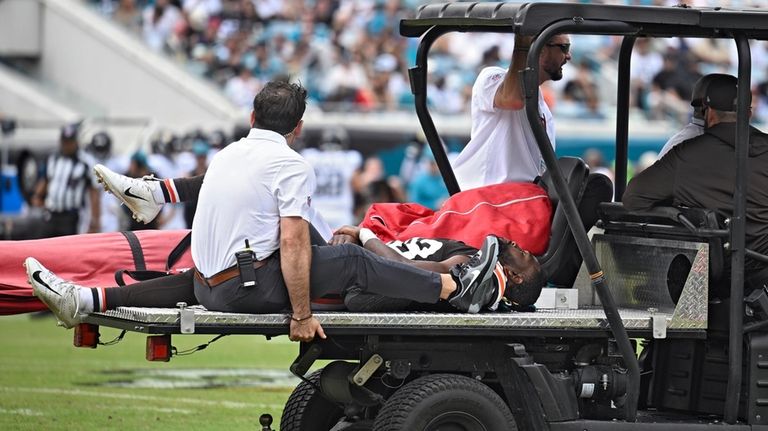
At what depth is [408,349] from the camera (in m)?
6.69

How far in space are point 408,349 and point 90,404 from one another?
12.5ft

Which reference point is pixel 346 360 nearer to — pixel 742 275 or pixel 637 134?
pixel 742 275

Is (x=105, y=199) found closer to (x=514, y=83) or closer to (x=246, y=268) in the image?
(x=514, y=83)

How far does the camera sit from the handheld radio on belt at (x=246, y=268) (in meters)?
6.36

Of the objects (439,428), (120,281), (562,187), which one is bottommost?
(439,428)

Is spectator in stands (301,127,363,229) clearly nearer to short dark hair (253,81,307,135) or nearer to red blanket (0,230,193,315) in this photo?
red blanket (0,230,193,315)

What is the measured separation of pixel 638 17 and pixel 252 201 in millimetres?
1833

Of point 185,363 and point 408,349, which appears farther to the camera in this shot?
point 185,363

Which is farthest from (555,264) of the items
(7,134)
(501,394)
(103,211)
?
(7,134)

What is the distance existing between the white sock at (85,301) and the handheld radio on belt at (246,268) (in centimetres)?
67

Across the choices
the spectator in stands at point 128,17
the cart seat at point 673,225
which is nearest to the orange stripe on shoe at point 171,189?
the cart seat at point 673,225

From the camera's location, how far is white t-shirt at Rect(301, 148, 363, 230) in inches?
763

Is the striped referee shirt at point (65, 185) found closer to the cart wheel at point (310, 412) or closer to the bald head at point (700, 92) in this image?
the cart wheel at point (310, 412)

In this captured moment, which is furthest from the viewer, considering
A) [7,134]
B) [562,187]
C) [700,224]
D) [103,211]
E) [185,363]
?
[7,134]
